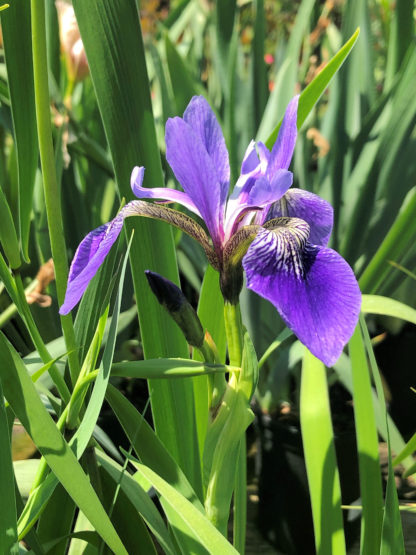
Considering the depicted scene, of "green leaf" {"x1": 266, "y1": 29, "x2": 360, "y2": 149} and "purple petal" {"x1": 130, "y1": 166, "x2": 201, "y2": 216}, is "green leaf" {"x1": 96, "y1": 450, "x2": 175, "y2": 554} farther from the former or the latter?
"green leaf" {"x1": 266, "y1": 29, "x2": 360, "y2": 149}

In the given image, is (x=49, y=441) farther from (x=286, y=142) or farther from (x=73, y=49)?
(x=73, y=49)

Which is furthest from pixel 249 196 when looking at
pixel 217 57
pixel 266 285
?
pixel 217 57

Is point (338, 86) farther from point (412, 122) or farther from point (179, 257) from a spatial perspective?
point (179, 257)

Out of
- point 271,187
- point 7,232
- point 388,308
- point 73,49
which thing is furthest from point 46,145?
point 73,49

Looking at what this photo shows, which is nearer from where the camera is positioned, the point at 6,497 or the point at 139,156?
the point at 6,497

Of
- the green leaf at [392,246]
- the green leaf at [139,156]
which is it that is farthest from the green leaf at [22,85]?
the green leaf at [392,246]
